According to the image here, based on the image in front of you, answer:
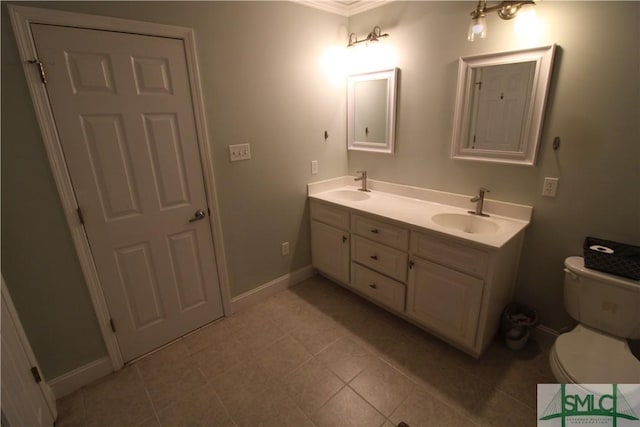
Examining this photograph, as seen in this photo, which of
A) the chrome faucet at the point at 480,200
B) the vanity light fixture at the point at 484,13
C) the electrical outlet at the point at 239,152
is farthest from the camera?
the electrical outlet at the point at 239,152

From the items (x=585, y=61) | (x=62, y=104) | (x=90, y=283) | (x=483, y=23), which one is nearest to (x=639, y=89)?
(x=585, y=61)

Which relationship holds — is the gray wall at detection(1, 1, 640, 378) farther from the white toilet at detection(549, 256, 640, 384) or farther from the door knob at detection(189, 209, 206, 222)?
the white toilet at detection(549, 256, 640, 384)

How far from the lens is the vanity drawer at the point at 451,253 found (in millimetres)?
1648

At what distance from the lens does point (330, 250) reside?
2582mm

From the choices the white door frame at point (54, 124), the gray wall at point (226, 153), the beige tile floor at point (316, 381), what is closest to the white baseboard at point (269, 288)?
the gray wall at point (226, 153)

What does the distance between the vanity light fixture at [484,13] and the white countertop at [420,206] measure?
3.39ft

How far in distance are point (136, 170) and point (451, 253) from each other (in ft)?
6.28

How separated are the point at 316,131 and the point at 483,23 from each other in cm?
135

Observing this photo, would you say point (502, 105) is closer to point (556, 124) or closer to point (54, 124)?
point (556, 124)

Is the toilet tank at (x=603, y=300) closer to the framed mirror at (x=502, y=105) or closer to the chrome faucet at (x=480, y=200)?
the chrome faucet at (x=480, y=200)

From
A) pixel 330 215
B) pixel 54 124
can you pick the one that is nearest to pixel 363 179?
pixel 330 215

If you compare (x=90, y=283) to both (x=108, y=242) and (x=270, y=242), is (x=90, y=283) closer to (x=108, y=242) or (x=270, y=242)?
(x=108, y=242)

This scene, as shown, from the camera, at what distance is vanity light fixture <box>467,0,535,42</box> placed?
5.41ft

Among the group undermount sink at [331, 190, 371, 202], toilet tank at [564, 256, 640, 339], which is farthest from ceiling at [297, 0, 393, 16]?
toilet tank at [564, 256, 640, 339]
